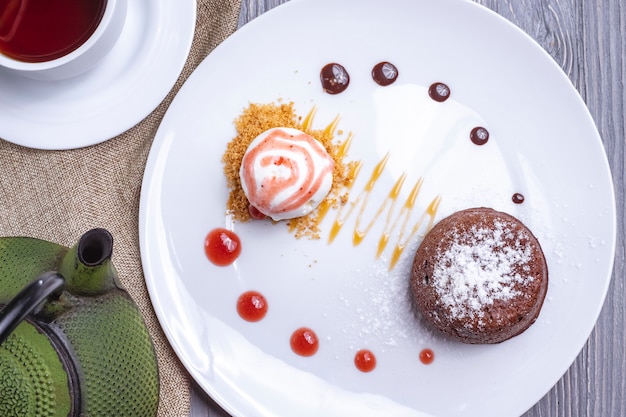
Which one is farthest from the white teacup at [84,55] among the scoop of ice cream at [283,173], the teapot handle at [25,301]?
the teapot handle at [25,301]

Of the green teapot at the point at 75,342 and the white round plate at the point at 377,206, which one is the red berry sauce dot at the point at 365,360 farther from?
the green teapot at the point at 75,342

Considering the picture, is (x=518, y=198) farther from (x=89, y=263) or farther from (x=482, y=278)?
(x=89, y=263)

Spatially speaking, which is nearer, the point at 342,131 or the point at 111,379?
the point at 111,379

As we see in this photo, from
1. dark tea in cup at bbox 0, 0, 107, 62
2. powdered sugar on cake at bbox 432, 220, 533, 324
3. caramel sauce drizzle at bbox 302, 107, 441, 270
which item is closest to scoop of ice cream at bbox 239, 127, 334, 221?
caramel sauce drizzle at bbox 302, 107, 441, 270

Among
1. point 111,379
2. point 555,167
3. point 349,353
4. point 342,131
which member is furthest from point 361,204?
point 111,379

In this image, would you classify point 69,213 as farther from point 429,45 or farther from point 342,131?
point 429,45

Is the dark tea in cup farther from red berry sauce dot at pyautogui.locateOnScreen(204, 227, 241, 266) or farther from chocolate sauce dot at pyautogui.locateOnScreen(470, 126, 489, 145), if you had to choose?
chocolate sauce dot at pyautogui.locateOnScreen(470, 126, 489, 145)
